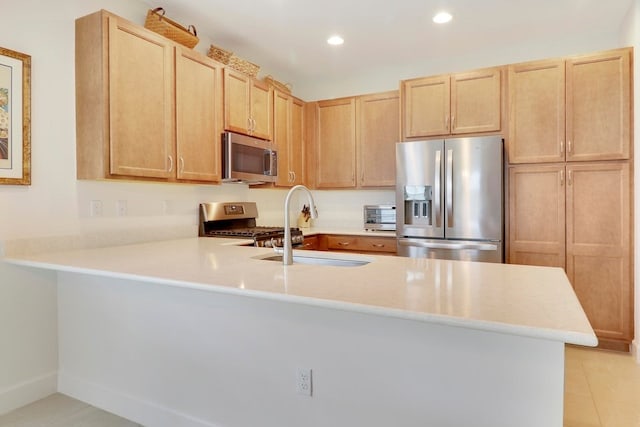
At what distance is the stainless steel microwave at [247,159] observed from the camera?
3.20 m

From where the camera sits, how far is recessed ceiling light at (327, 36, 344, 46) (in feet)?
11.5

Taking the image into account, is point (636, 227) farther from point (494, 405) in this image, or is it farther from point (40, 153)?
point (40, 153)

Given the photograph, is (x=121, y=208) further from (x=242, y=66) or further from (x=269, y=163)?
(x=242, y=66)

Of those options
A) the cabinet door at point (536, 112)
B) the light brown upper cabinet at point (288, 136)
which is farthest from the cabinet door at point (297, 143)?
the cabinet door at point (536, 112)

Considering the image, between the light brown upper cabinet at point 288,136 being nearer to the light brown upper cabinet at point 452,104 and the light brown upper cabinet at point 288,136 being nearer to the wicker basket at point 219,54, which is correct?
the wicker basket at point 219,54

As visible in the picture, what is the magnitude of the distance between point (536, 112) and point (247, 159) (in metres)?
2.48

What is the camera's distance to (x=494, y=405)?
1.33 m

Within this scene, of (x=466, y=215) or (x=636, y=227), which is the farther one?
(x=466, y=215)

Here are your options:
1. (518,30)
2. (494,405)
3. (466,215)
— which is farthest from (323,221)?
(494,405)

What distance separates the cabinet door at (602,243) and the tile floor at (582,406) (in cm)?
40

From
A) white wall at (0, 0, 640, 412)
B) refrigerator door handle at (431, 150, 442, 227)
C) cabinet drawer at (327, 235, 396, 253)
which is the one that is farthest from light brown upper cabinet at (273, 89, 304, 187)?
refrigerator door handle at (431, 150, 442, 227)

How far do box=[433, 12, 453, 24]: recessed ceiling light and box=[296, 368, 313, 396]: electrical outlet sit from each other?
283cm

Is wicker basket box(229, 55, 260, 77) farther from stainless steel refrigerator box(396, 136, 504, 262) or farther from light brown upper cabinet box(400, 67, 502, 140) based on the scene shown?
stainless steel refrigerator box(396, 136, 504, 262)

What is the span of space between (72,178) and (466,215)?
2933 millimetres
